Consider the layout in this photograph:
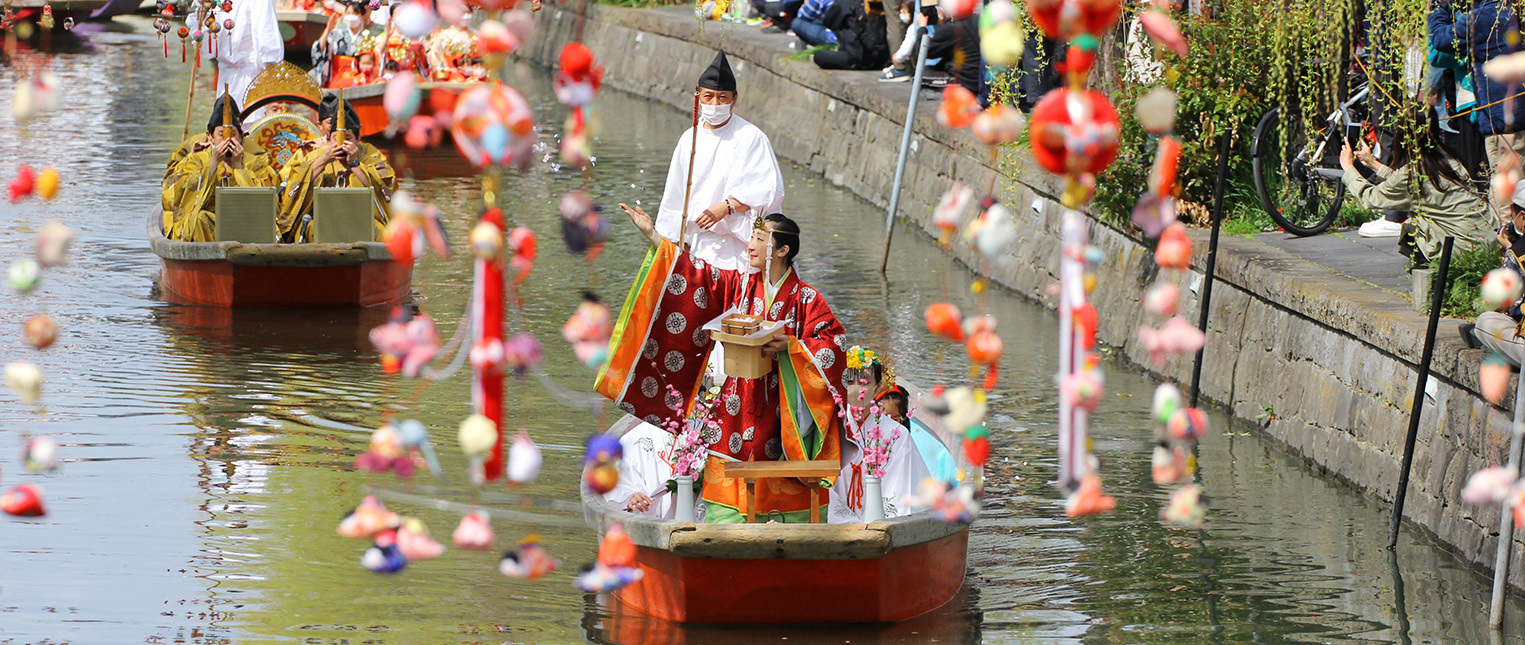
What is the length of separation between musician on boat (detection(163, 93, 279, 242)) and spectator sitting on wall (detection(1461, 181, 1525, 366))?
7.47 m

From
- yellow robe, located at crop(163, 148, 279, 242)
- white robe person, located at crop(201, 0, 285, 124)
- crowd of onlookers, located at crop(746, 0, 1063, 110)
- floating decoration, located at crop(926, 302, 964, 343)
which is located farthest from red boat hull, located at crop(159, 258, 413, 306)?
floating decoration, located at crop(926, 302, 964, 343)

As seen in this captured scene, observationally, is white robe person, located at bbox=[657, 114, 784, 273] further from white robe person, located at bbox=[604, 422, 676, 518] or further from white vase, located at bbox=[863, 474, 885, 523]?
white vase, located at bbox=[863, 474, 885, 523]

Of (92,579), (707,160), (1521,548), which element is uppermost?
(707,160)

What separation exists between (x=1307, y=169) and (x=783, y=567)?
18.5ft

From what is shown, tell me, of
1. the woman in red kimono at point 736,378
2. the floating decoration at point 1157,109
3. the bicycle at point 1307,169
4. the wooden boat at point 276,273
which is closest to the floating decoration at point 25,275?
the floating decoration at point 1157,109

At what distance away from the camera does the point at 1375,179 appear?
9.37 m

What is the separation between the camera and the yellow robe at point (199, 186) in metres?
12.0

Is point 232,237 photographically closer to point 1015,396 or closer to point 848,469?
point 1015,396

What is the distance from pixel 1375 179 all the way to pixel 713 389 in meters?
4.04

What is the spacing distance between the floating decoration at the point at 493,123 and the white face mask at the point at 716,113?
5.85 metres

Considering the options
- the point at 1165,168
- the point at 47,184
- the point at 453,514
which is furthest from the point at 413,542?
the point at 453,514

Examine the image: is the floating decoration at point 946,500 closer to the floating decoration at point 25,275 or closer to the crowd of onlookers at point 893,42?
the floating decoration at point 25,275

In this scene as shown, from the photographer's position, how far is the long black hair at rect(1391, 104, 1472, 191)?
8594 millimetres

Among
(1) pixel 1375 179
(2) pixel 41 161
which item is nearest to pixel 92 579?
(1) pixel 1375 179
